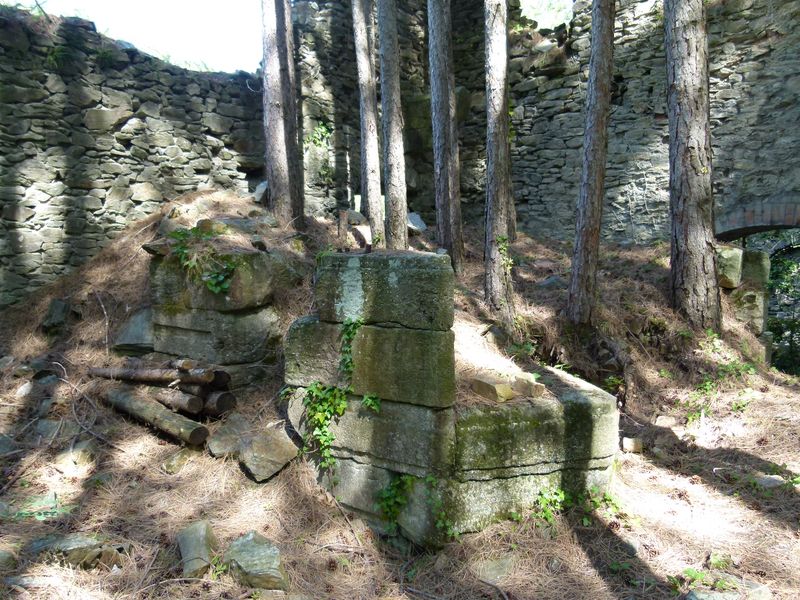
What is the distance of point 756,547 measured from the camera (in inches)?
147

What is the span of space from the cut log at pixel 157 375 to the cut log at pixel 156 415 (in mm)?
132

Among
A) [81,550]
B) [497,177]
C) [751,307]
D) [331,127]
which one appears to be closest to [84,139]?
[331,127]

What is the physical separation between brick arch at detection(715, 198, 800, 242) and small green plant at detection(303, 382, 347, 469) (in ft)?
24.9

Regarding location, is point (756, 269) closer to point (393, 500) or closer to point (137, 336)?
point (393, 500)

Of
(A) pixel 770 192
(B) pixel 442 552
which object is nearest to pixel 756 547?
(B) pixel 442 552

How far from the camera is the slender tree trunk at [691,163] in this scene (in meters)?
6.72

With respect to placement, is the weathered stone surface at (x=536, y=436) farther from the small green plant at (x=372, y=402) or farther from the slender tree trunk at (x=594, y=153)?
the slender tree trunk at (x=594, y=153)

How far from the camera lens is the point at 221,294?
5.34 meters

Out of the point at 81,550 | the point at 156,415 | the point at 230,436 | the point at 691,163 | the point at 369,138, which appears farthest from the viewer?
the point at 369,138

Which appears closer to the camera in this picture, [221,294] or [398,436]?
[398,436]

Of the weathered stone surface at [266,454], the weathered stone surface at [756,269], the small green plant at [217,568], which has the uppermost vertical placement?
the weathered stone surface at [756,269]

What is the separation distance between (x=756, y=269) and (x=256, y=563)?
7.45 metres

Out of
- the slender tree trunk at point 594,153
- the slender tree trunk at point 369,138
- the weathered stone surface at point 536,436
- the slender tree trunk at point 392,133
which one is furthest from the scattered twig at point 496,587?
the slender tree trunk at point 369,138

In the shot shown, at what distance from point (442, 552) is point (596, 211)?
4515mm
